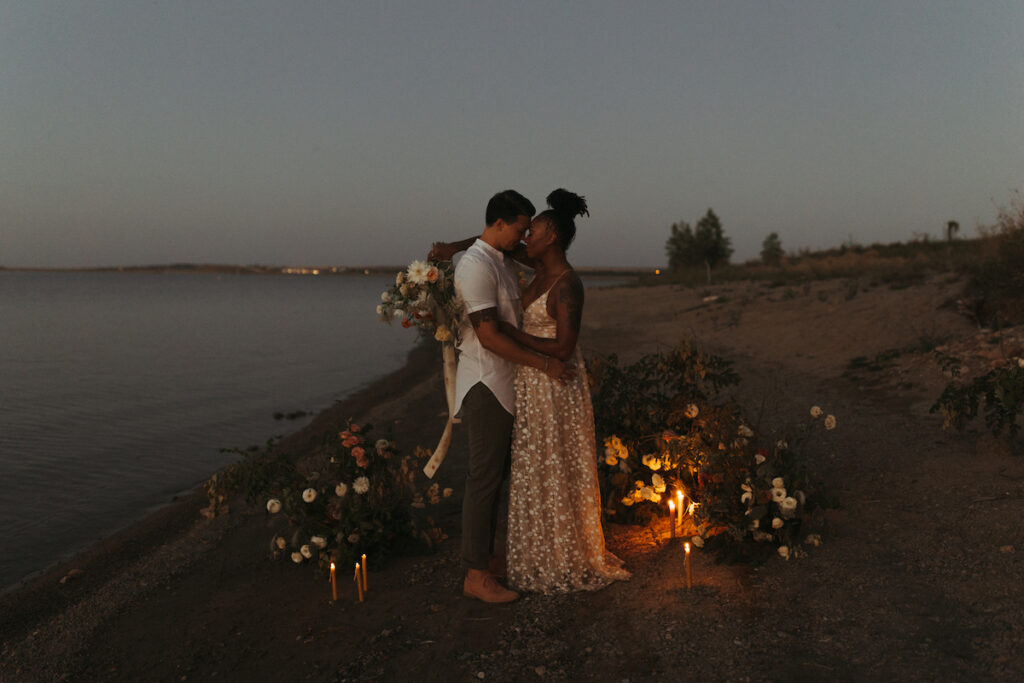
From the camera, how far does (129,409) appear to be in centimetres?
1450

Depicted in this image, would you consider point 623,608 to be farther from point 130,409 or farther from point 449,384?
point 130,409

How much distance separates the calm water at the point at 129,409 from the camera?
8.10 metres

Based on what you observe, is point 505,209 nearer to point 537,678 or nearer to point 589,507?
point 589,507

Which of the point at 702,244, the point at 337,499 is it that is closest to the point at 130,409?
the point at 337,499

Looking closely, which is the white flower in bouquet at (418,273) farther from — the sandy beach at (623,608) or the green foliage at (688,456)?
the sandy beach at (623,608)

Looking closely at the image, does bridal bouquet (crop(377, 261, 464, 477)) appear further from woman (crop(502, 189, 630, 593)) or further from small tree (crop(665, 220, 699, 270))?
small tree (crop(665, 220, 699, 270))

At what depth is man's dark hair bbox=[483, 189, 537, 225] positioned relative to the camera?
3.94 meters

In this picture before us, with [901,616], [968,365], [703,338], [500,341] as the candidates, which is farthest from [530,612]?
[703,338]

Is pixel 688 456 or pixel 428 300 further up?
pixel 428 300

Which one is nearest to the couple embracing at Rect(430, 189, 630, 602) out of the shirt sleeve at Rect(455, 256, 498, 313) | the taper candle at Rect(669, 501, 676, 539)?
the shirt sleeve at Rect(455, 256, 498, 313)

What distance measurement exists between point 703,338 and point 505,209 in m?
14.9

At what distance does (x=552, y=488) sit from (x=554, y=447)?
0.88 ft

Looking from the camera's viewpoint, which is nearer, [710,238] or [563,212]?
[563,212]

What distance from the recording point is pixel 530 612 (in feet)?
13.4
